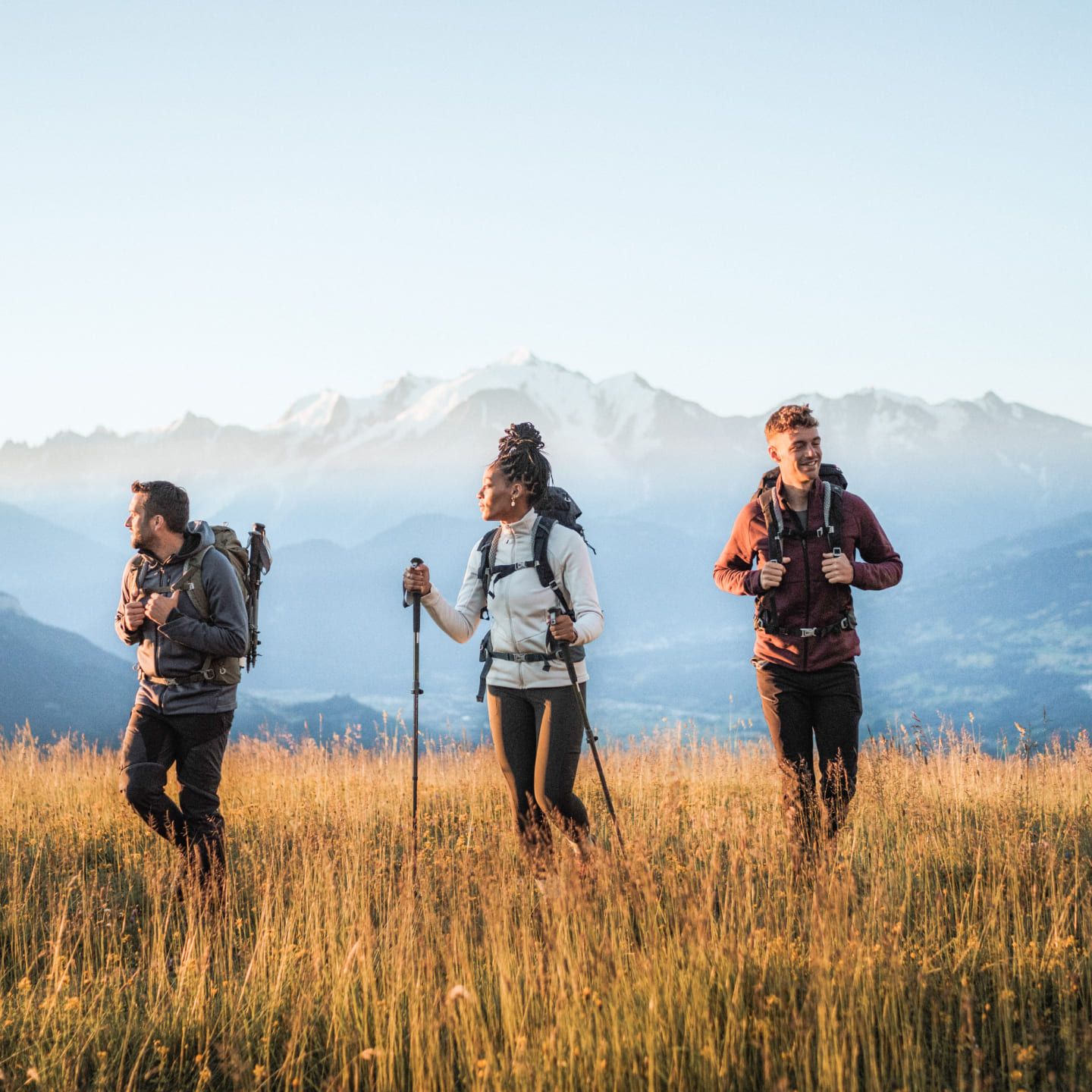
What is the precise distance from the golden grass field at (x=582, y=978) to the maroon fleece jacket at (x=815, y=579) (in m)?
0.99

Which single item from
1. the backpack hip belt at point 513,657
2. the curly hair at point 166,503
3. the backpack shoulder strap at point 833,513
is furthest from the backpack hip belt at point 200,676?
the backpack shoulder strap at point 833,513

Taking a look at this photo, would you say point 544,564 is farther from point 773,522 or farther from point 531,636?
point 773,522

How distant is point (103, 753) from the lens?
12.7 meters

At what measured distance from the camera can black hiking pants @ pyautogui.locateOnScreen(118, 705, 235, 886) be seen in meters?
5.26

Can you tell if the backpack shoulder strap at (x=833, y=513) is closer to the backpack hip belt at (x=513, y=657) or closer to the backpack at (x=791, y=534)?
the backpack at (x=791, y=534)

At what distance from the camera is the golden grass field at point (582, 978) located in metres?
3.26

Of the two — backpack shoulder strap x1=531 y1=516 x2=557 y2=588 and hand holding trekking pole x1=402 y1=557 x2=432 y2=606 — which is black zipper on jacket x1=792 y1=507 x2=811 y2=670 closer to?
backpack shoulder strap x1=531 y1=516 x2=557 y2=588

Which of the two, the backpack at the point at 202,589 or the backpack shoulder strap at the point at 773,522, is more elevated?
the backpack shoulder strap at the point at 773,522

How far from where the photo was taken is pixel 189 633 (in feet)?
17.1

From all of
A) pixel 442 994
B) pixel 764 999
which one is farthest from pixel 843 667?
pixel 442 994

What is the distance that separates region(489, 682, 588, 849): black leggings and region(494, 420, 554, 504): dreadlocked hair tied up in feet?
3.37

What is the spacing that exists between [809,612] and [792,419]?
95 centimetres

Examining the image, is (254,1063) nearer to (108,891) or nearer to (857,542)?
(108,891)

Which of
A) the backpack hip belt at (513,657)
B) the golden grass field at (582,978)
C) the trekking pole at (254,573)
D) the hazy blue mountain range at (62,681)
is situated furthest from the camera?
the hazy blue mountain range at (62,681)
